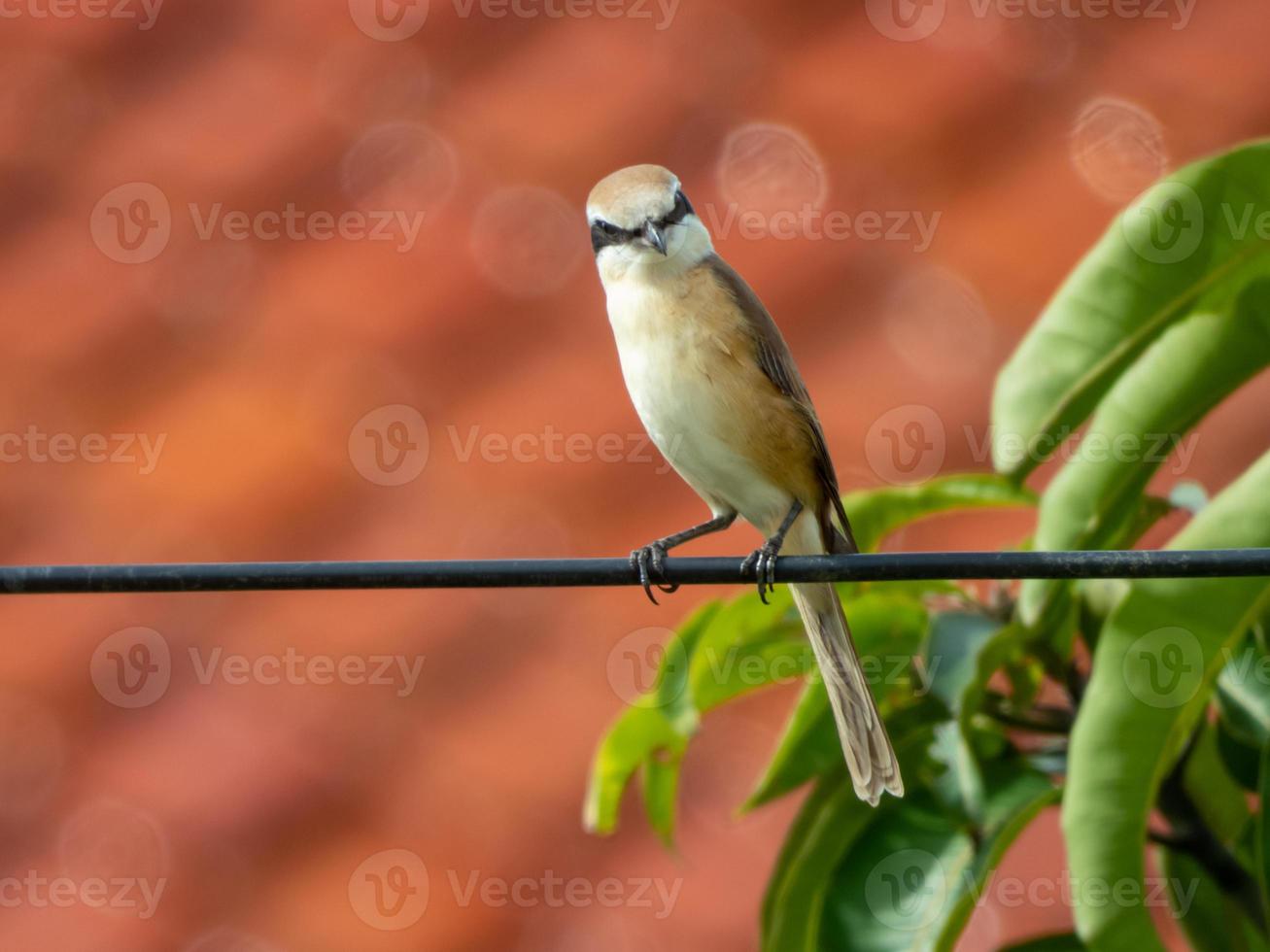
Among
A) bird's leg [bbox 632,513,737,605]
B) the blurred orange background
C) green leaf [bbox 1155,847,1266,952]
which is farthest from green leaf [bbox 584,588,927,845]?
the blurred orange background

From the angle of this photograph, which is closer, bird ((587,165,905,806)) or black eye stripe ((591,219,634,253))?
bird ((587,165,905,806))

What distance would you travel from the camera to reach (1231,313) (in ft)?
6.56

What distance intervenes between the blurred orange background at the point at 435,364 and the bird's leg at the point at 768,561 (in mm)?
359

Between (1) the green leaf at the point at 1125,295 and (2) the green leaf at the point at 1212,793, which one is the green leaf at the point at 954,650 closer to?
(1) the green leaf at the point at 1125,295

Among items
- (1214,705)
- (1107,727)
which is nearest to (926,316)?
(1214,705)

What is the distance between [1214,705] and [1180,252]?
2.17 ft

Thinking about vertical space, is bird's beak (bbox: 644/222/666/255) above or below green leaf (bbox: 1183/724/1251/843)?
above

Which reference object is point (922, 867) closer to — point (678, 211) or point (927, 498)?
point (927, 498)

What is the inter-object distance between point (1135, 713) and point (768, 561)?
0.47m

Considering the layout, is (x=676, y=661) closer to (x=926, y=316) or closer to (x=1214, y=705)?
(x=1214, y=705)

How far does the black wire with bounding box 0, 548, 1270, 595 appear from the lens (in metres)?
1.63

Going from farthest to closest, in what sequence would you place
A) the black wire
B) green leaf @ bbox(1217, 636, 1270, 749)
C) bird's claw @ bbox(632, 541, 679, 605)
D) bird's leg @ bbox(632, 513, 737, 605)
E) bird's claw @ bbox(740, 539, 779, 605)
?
bird's leg @ bbox(632, 513, 737, 605), green leaf @ bbox(1217, 636, 1270, 749), bird's claw @ bbox(632, 541, 679, 605), bird's claw @ bbox(740, 539, 779, 605), the black wire

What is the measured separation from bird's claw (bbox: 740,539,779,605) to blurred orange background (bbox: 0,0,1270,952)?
0.70 m

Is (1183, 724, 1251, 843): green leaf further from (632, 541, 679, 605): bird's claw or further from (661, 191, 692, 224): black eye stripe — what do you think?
(661, 191, 692, 224): black eye stripe
